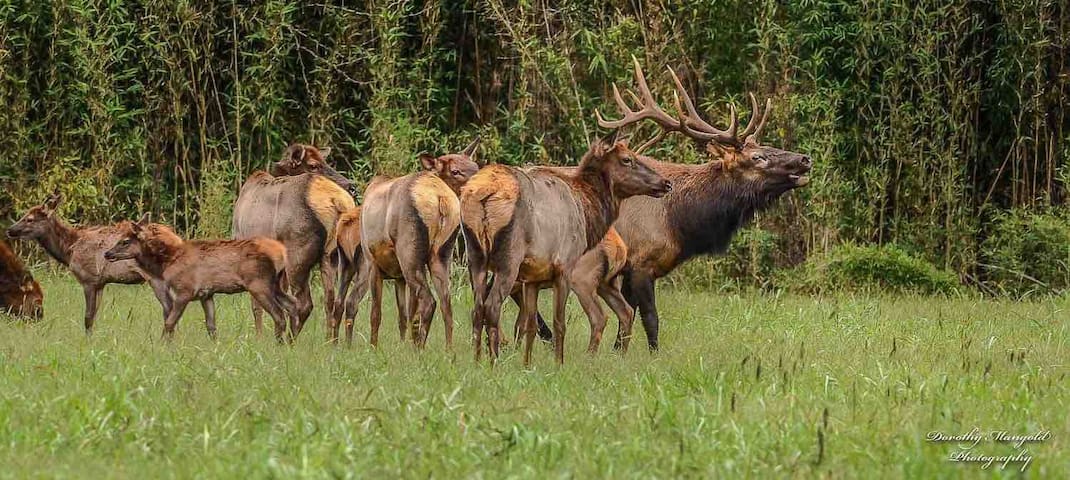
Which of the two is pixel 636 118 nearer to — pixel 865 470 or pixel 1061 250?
pixel 1061 250

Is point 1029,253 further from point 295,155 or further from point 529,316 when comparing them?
point 295,155

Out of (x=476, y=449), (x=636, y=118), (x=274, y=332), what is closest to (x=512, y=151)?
(x=636, y=118)

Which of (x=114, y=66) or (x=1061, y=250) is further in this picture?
(x=114, y=66)

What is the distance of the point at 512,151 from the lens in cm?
1371

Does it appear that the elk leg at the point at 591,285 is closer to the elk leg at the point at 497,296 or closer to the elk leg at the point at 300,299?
the elk leg at the point at 497,296

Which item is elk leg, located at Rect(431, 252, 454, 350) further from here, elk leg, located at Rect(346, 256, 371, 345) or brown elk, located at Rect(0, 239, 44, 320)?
brown elk, located at Rect(0, 239, 44, 320)

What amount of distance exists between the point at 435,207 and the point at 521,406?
242 cm

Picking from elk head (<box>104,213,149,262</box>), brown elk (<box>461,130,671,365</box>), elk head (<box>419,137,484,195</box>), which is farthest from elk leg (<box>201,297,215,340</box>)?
brown elk (<box>461,130,671,365</box>)

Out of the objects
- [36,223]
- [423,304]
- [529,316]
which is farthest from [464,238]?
[36,223]

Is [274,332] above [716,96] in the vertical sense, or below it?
below

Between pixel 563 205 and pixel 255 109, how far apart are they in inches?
223

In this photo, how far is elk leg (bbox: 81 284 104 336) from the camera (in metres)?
9.70

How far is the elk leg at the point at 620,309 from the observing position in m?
9.54

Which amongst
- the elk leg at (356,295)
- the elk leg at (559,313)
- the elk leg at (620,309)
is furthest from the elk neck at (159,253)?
the elk leg at (620,309)
